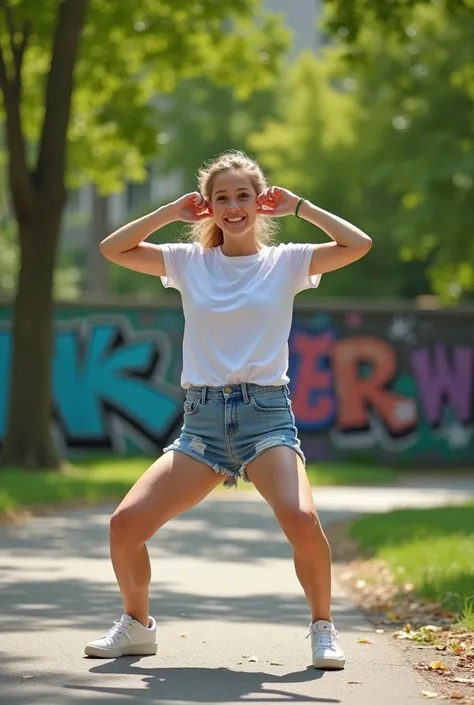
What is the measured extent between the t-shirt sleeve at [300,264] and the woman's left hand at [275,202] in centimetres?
17

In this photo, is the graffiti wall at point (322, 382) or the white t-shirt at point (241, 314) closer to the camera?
the white t-shirt at point (241, 314)

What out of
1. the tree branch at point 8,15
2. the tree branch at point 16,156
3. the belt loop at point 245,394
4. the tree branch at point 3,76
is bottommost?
the belt loop at point 245,394

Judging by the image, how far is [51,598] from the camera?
945 cm

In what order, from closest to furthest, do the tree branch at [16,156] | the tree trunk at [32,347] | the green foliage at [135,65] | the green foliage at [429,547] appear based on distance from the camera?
1. the green foliage at [429,547]
2. the tree branch at [16,156]
3. the tree trunk at [32,347]
4. the green foliage at [135,65]

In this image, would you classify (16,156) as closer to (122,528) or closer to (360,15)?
(360,15)

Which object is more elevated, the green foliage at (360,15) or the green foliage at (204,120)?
the green foliage at (204,120)

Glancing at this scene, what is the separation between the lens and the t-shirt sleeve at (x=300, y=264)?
23.3ft

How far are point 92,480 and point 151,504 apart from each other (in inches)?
477

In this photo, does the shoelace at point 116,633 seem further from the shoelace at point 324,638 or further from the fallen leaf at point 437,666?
the fallen leaf at point 437,666

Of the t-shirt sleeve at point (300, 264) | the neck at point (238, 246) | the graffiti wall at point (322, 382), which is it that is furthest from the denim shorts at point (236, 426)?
the graffiti wall at point (322, 382)

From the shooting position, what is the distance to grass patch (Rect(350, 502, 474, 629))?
9516mm

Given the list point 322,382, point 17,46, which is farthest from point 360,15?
point 322,382

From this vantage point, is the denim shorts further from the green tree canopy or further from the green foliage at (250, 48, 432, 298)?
the green foliage at (250, 48, 432, 298)

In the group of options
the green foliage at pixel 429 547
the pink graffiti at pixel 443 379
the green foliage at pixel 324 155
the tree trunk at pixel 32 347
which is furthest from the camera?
the green foliage at pixel 324 155
